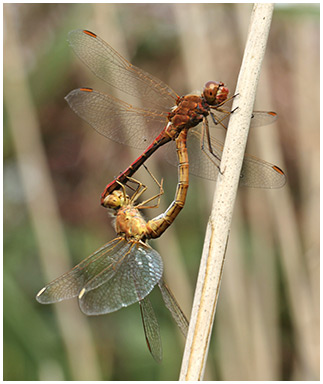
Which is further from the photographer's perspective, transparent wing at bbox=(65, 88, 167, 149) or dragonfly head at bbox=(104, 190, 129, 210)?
transparent wing at bbox=(65, 88, 167, 149)

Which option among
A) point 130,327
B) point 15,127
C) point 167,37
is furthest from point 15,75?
point 130,327

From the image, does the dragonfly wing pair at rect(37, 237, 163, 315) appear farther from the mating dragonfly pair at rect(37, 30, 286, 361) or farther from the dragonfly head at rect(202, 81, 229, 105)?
the dragonfly head at rect(202, 81, 229, 105)

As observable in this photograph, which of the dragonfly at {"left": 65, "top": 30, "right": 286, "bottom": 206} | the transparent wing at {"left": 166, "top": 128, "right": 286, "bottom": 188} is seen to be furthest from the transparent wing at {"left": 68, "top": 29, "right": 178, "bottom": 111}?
the transparent wing at {"left": 166, "top": 128, "right": 286, "bottom": 188}

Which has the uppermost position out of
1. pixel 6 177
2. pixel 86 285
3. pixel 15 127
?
pixel 15 127

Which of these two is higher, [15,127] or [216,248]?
[15,127]

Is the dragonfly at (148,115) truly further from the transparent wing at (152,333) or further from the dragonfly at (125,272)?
the transparent wing at (152,333)

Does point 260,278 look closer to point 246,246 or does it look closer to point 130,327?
point 246,246

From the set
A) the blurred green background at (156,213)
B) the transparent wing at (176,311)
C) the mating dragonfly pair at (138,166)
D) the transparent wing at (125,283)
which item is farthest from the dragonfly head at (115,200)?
the blurred green background at (156,213)
